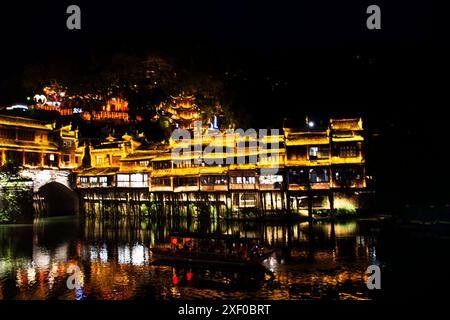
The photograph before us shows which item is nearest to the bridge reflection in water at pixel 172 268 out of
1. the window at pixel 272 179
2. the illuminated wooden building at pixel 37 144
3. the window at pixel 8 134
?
the window at pixel 272 179

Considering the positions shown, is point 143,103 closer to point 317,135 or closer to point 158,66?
point 158,66

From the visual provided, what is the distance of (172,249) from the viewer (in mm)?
26891

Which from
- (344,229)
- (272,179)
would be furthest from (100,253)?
→ (272,179)

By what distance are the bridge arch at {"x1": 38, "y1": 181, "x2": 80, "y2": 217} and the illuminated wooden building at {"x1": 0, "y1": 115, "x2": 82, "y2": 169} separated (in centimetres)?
361

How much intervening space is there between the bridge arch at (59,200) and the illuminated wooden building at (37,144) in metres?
3.61

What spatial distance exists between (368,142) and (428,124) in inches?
264

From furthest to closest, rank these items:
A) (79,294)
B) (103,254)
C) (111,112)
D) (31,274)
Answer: (111,112) < (103,254) < (31,274) < (79,294)

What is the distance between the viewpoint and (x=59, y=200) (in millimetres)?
66438

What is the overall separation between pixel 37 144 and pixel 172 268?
41.0m

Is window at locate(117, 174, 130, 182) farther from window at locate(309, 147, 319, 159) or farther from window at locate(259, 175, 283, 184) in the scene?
window at locate(309, 147, 319, 159)

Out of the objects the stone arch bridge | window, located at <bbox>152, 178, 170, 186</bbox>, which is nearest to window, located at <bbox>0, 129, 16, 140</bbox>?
the stone arch bridge

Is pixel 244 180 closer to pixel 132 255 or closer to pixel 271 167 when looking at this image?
pixel 271 167

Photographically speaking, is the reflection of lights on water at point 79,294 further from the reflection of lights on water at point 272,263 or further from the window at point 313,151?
the window at point 313,151
